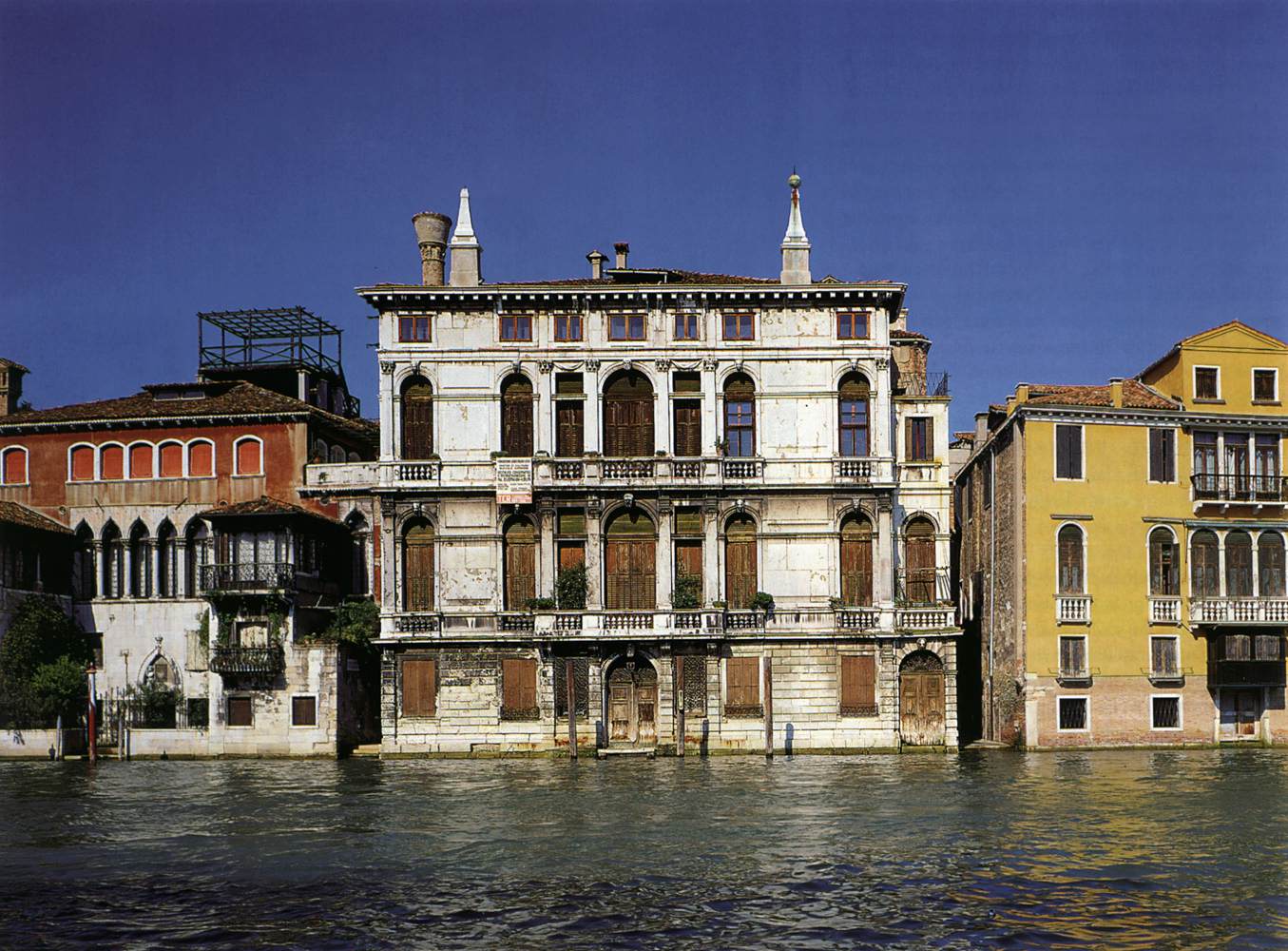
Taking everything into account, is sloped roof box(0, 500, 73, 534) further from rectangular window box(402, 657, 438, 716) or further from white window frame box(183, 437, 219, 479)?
rectangular window box(402, 657, 438, 716)

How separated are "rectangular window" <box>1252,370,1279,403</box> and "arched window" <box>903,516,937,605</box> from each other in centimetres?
1019

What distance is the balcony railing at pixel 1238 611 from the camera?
149 ft

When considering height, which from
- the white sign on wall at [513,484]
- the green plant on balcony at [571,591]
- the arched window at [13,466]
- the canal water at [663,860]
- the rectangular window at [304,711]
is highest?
the arched window at [13,466]

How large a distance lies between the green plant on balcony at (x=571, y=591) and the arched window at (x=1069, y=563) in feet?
44.7

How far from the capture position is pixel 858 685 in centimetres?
4600

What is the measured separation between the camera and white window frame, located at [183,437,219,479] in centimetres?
5069

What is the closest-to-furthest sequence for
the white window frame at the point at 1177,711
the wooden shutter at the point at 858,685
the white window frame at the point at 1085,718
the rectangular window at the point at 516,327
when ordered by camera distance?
1. the white window frame at the point at 1085,718
2. the white window frame at the point at 1177,711
3. the wooden shutter at the point at 858,685
4. the rectangular window at the point at 516,327

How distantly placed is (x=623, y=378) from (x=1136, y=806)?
21.5 metres

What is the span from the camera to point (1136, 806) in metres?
30.4

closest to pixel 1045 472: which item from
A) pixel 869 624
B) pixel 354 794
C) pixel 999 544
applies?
pixel 999 544

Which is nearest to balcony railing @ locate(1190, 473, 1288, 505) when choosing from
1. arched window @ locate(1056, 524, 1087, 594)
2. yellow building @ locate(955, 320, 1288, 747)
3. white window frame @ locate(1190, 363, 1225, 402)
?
yellow building @ locate(955, 320, 1288, 747)

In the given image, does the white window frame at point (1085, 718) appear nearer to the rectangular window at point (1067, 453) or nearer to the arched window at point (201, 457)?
the rectangular window at point (1067, 453)

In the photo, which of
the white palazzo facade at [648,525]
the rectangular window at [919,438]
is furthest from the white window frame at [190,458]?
the rectangular window at [919,438]

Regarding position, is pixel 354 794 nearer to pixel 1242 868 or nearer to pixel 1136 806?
pixel 1136 806
